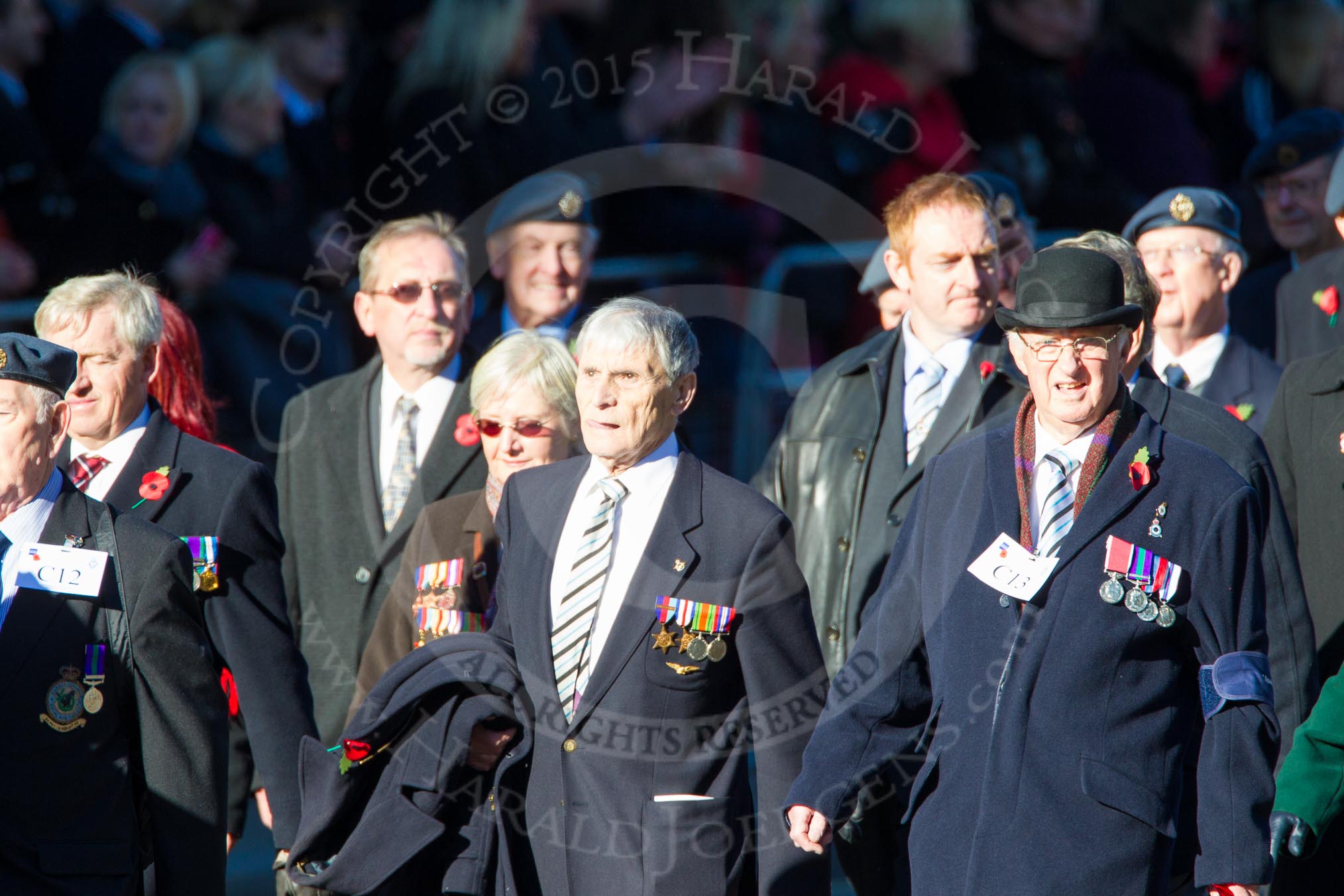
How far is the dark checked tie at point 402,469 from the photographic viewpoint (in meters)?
5.22

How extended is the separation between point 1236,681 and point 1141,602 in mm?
235

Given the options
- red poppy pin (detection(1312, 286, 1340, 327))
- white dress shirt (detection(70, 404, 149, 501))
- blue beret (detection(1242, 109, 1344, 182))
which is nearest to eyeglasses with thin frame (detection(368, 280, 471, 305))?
white dress shirt (detection(70, 404, 149, 501))

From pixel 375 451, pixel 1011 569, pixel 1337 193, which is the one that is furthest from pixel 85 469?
pixel 1337 193

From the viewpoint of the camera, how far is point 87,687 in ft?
11.8

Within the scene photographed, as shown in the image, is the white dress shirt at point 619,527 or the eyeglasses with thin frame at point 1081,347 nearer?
the eyeglasses with thin frame at point 1081,347

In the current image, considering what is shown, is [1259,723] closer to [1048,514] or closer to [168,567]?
[1048,514]

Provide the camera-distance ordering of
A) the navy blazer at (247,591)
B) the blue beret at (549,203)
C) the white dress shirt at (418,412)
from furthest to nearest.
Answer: the blue beret at (549,203), the white dress shirt at (418,412), the navy blazer at (247,591)

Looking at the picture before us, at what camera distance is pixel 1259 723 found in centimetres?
342

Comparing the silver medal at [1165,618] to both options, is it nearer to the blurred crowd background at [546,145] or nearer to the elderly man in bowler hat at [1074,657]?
the elderly man in bowler hat at [1074,657]

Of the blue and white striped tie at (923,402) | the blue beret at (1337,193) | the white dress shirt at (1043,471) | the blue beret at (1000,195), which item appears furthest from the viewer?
the blue beret at (1000,195)

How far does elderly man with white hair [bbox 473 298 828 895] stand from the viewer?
388cm

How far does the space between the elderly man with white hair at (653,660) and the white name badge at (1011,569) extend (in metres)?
0.52

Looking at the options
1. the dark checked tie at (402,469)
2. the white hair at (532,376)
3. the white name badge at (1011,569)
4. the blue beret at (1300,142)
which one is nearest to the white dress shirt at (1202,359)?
the blue beret at (1300,142)

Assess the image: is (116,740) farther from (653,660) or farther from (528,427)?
(528,427)
